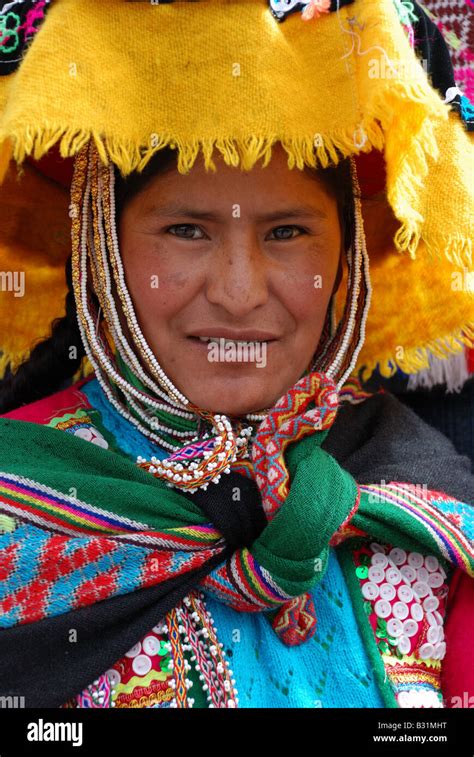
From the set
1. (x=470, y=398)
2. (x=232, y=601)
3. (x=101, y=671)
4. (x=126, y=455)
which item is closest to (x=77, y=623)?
(x=101, y=671)

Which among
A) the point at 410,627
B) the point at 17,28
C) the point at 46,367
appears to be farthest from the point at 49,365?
the point at 410,627

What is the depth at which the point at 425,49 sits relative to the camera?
1.87m

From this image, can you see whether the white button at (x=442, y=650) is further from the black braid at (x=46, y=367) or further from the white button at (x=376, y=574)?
the black braid at (x=46, y=367)

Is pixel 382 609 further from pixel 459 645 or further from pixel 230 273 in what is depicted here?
pixel 230 273

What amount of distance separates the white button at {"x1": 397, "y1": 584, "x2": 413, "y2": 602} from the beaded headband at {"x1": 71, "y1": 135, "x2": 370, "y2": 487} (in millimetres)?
386

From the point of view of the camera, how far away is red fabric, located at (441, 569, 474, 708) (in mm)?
1814

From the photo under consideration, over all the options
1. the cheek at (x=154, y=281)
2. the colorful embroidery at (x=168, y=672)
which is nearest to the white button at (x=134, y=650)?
the colorful embroidery at (x=168, y=672)

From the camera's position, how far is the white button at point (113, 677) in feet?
5.56

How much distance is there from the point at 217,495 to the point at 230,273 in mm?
399

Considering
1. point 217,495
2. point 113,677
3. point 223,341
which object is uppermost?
point 223,341

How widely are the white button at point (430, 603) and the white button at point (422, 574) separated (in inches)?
1.4

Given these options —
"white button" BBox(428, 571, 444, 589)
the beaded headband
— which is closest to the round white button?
"white button" BBox(428, 571, 444, 589)

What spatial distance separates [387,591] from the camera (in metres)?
1.87

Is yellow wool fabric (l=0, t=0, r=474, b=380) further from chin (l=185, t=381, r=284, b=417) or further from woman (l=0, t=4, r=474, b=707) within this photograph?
chin (l=185, t=381, r=284, b=417)
